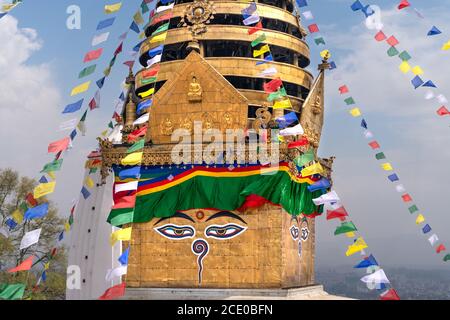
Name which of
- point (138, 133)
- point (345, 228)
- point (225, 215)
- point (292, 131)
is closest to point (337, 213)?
point (345, 228)

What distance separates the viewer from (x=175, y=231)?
20.7 meters

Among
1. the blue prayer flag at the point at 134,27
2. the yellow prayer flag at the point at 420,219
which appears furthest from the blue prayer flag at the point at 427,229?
the blue prayer flag at the point at 134,27

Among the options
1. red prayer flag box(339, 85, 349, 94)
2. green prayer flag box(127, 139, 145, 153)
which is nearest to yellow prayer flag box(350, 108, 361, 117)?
red prayer flag box(339, 85, 349, 94)

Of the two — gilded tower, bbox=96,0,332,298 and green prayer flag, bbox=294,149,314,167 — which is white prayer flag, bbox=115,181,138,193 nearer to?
gilded tower, bbox=96,0,332,298

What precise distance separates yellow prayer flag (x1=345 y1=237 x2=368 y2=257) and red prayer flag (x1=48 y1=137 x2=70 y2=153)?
25.0 feet

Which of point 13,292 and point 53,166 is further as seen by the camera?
point 53,166

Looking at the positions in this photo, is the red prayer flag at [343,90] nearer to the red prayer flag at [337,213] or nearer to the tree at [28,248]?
the red prayer flag at [337,213]

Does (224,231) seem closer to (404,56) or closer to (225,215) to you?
(225,215)

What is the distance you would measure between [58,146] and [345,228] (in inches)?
307

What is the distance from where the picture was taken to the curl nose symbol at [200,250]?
2032 cm

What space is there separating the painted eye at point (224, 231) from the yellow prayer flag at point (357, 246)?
4.13m

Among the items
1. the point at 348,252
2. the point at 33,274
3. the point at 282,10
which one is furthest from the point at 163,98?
the point at 33,274
